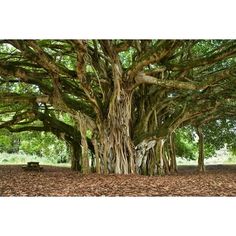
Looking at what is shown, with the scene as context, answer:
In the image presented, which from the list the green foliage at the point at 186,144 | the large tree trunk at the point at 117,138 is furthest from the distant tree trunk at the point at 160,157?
the large tree trunk at the point at 117,138

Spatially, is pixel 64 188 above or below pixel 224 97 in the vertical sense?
below

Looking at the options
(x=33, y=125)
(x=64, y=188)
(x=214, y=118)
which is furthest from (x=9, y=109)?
(x=214, y=118)

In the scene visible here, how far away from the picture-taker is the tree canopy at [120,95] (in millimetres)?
7301

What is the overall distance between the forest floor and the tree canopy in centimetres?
53

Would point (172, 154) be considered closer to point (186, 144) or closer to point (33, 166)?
point (186, 144)

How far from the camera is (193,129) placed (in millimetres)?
8336

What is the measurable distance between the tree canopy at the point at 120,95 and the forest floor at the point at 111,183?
526 millimetres

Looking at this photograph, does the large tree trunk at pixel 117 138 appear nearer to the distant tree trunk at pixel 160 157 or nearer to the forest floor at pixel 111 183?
the forest floor at pixel 111 183

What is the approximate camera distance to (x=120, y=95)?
784cm

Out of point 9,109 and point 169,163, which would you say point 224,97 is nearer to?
point 169,163

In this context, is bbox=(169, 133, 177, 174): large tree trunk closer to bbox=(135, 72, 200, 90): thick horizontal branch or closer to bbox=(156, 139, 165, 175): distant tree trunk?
bbox=(156, 139, 165, 175): distant tree trunk

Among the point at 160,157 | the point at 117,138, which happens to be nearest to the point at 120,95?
the point at 117,138

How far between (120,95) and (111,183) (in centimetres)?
177
